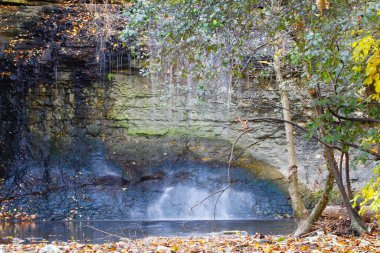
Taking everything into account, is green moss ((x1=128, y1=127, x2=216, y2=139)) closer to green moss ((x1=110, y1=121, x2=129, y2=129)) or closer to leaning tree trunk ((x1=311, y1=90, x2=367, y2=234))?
green moss ((x1=110, y1=121, x2=129, y2=129))

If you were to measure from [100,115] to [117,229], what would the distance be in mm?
7105

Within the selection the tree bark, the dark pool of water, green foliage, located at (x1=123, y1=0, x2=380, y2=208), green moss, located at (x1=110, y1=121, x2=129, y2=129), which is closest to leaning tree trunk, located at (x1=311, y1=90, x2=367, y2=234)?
the tree bark

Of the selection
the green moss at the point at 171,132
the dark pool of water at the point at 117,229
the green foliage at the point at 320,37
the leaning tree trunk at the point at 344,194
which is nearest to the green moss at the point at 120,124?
the green moss at the point at 171,132

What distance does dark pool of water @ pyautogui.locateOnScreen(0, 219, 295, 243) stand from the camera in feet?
34.6

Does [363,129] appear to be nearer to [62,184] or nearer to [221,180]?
[221,180]

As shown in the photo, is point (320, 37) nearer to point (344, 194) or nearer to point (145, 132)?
point (344, 194)

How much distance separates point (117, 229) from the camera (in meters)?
12.3

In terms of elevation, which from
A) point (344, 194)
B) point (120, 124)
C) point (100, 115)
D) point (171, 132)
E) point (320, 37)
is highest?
point (100, 115)

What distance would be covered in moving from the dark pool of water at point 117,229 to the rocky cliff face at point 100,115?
2955 mm

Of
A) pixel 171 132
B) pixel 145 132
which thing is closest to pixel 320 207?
pixel 171 132

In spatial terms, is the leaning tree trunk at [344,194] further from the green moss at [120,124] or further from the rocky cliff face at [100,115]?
the green moss at [120,124]

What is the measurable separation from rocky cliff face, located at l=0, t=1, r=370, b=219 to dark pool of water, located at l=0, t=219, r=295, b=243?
2955 millimetres

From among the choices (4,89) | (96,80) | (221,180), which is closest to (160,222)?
(221,180)

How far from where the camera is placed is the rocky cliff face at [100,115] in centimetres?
1711
